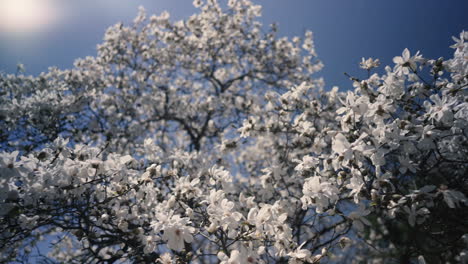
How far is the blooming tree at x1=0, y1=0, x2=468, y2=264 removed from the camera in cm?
201

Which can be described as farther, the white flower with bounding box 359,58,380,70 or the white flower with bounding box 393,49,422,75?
the white flower with bounding box 359,58,380,70

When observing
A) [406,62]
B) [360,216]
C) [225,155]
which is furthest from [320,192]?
[225,155]

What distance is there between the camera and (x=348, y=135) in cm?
229

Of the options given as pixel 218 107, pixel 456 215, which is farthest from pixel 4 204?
pixel 218 107

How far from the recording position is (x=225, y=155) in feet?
17.1

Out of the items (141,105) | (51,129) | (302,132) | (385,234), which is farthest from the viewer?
(385,234)

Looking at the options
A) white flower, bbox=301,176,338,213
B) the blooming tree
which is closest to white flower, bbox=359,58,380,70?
the blooming tree

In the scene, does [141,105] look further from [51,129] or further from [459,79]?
[459,79]

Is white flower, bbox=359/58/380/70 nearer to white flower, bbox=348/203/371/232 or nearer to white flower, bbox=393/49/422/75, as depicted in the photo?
white flower, bbox=393/49/422/75

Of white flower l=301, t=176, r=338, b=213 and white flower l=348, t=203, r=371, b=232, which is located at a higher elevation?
white flower l=301, t=176, r=338, b=213

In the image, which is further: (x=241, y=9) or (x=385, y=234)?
(x=385, y=234)

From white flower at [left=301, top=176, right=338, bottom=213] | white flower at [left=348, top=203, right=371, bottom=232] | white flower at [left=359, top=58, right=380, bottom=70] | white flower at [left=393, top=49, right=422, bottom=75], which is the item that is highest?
white flower at [left=359, top=58, right=380, bottom=70]

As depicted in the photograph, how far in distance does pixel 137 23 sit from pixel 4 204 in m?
7.28

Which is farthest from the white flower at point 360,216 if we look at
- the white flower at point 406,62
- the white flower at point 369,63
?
the white flower at point 369,63
